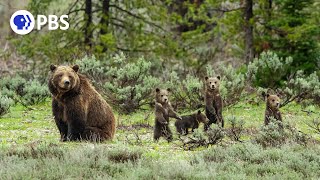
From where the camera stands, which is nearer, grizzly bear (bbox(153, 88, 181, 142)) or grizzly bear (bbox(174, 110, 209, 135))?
grizzly bear (bbox(153, 88, 181, 142))

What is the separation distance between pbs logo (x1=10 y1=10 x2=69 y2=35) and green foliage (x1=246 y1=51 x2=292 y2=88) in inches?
239

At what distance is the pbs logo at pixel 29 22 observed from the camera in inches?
845

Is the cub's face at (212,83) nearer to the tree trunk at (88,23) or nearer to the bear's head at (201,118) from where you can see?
the bear's head at (201,118)

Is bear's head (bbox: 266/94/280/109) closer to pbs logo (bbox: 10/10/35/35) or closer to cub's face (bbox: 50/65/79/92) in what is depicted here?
cub's face (bbox: 50/65/79/92)

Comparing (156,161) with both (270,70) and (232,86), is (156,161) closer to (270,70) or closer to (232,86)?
(232,86)

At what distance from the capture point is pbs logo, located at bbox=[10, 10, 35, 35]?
21328mm

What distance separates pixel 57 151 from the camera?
33.3 feet

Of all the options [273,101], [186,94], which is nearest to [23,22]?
[186,94]

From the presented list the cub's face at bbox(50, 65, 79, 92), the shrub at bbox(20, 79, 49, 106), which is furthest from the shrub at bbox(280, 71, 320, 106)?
the cub's face at bbox(50, 65, 79, 92)

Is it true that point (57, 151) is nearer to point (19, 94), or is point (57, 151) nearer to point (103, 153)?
point (103, 153)

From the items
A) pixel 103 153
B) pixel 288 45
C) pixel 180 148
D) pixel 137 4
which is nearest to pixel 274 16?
pixel 288 45

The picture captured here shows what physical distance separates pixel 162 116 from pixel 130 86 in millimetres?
4438

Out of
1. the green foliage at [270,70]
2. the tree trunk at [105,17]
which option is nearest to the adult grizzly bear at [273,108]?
the green foliage at [270,70]

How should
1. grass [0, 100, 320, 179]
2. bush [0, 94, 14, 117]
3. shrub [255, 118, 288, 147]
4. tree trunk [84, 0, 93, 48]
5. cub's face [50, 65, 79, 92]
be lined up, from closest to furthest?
grass [0, 100, 320, 179] < cub's face [50, 65, 79, 92] < shrub [255, 118, 288, 147] < bush [0, 94, 14, 117] < tree trunk [84, 0, 93, 48]
